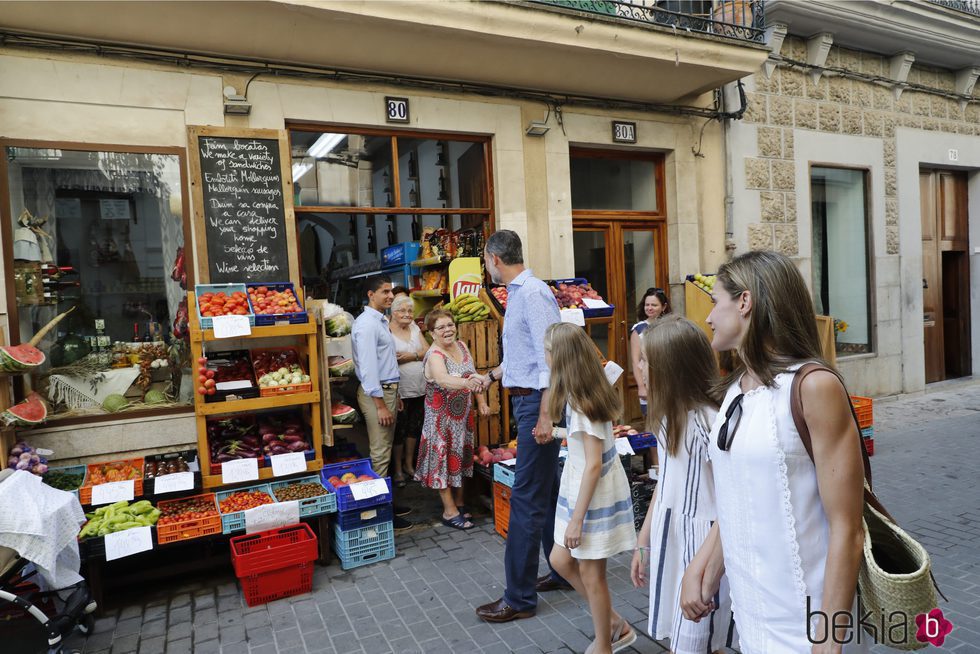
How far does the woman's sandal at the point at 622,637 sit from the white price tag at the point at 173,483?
3.23 meters

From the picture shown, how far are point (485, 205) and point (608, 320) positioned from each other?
1941mm

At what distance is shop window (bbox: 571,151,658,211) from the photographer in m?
8.21

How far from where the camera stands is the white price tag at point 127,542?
4.16 m

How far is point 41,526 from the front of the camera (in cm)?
354

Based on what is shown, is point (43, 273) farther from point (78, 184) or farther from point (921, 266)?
point (921, 266)

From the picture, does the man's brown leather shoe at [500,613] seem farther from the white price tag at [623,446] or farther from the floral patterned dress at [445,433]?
the white price tag at [623,446]

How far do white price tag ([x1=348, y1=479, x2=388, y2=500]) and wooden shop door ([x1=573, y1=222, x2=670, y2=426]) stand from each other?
3979 mm

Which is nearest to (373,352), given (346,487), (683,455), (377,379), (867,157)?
(377,379)

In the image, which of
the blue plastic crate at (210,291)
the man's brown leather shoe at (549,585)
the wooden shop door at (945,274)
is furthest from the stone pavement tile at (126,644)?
the wooden shop door at (945,274)

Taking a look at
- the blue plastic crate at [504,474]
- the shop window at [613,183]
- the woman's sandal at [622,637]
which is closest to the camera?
the woman's sandal at [622,637]

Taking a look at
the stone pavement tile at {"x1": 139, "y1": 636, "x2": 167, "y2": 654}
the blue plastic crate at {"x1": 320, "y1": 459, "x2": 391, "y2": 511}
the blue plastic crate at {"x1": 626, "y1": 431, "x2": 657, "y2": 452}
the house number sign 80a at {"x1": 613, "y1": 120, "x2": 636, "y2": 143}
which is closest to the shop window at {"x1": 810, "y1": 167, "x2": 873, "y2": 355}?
the house number sign 80a at {"x1": 613, "y1": 120, "x2": 636, "y2": 143}

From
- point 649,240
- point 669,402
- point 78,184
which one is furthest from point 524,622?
point 649,240

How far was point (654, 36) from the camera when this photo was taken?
6.99m

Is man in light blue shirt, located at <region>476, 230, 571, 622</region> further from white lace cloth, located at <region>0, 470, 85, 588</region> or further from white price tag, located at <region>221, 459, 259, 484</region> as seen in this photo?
white lace cloth, located at <region>0, 470, 85, 588</region>
